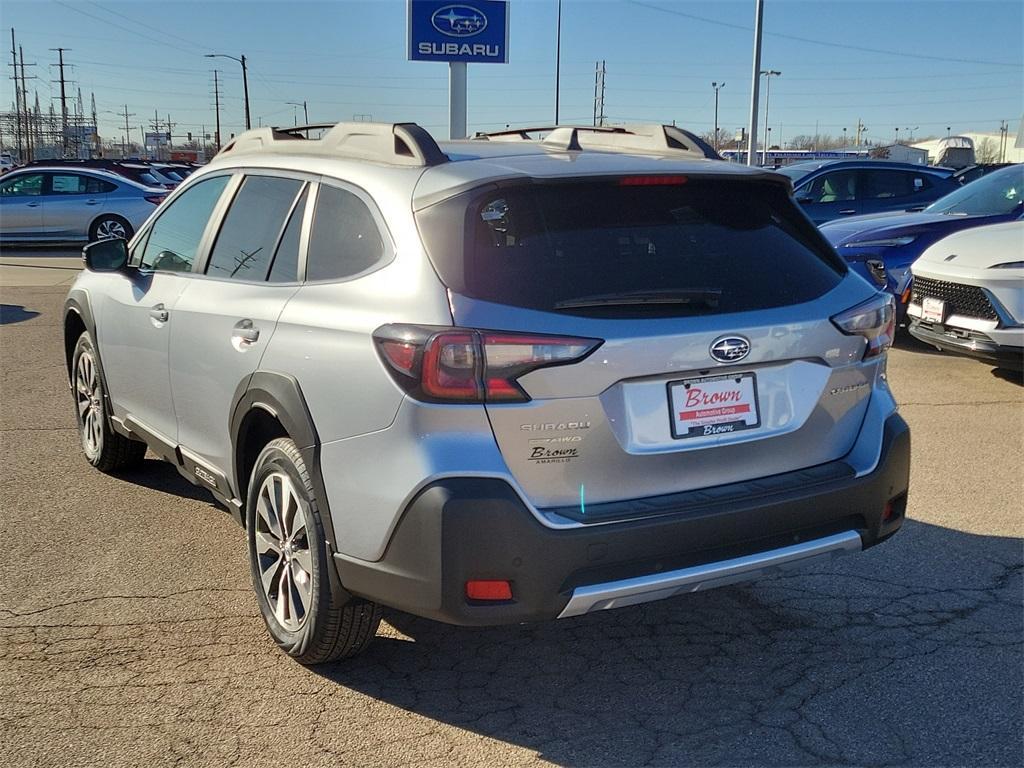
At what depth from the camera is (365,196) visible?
3463mm

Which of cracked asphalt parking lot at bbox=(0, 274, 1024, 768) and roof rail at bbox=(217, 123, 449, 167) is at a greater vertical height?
roof rail at bbox=(217, 123, 449, 167)

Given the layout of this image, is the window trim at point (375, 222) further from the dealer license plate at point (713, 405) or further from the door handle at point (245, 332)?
the dealer license plate at point (713, 405)

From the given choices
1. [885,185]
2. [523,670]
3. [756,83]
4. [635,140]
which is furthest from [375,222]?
[756,83]

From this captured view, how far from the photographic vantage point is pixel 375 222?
335 cm

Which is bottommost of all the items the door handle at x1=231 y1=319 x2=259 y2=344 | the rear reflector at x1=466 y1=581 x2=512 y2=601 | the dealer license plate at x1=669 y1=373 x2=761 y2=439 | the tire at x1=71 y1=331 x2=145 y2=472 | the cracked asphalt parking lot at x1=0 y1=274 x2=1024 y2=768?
the cracked asphalt parking lot at x1=0 y1=274 x2=1024 y2=768

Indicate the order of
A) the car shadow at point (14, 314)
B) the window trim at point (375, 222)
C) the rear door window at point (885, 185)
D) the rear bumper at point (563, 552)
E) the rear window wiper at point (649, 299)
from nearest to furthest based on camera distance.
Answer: the rear bumper at point (563, 552), the rear window wiper at point (649, 299), the window trim at point (375, 222), the car shadow at point (14, 314), the rear door window at point (885, 185)

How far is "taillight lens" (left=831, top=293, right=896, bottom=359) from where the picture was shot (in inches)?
135

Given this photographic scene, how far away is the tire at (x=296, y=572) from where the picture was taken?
3330 mm

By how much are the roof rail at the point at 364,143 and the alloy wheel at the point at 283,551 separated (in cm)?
114

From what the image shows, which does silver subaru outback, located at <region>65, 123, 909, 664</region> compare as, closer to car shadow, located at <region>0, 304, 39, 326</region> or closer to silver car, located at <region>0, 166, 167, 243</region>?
car shadow, located at <region>0, 304, 39, 326</region>

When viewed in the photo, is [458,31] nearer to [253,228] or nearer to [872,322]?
[253,228]

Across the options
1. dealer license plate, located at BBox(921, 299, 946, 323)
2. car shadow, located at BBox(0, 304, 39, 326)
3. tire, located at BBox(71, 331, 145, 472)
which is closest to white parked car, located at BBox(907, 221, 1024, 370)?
dealer license plate, located at BBox(921, 299, 946, 323)

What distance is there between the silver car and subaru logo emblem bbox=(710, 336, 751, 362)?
17437 mm

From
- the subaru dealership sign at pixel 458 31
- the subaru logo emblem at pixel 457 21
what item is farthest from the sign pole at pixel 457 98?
the subaru logo emblem at pixel 457 21
